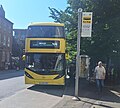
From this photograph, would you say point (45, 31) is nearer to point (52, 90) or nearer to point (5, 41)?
point (52, 90)

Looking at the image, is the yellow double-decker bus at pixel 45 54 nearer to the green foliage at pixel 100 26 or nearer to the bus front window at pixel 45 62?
the bus front window at pixel 45 62

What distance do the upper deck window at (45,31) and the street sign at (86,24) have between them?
19.4ft

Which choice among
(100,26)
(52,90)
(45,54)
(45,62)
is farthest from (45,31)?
(52,90)

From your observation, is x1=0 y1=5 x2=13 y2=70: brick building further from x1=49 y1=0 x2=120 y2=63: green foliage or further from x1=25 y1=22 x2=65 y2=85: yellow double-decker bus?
x1=25 y1=22 x2=65 y2=85: yellow double-decker bus

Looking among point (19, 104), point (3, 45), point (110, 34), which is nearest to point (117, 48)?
point (110, 34)

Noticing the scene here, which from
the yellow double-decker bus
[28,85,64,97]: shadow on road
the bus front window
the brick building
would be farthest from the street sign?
the brick building

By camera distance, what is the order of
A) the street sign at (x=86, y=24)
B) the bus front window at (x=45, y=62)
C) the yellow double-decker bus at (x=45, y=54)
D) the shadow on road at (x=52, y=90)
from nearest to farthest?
the street sign at (x=86, y=24) < the shadow on road at (x=52, y=90) < the yellow double-decker bus at (x=45, y=54) < the bus front window at (x=45, y=62)

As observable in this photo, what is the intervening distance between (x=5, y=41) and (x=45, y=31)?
4966cm

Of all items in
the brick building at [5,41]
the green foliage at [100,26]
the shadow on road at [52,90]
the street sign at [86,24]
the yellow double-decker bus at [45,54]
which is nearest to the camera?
the street sign at [86,24]

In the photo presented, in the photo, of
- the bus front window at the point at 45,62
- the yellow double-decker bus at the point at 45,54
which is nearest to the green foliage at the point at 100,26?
the yellow double-decker bus at the point at 45,54

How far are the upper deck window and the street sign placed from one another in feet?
19.4

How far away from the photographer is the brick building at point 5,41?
6562 centimetres

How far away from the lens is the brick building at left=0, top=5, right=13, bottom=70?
6562 centimetres

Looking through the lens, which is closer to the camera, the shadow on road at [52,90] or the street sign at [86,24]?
the street sign at [86,24]
